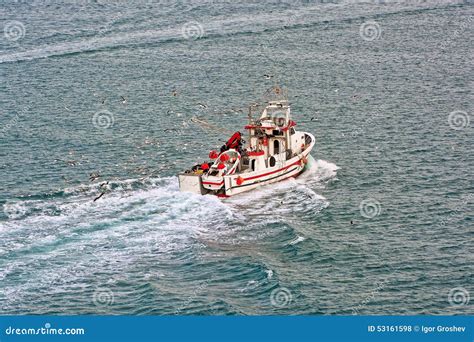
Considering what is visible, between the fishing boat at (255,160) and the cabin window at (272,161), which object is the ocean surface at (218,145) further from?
the cabin window at (272,161)

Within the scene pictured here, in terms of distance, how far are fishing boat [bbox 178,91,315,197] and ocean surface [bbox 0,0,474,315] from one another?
1.54m

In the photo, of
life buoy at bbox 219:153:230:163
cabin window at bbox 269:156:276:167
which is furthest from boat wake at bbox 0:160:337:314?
life buoy at bbox 219:153:230:163

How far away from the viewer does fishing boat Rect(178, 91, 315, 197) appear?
92.2 metres

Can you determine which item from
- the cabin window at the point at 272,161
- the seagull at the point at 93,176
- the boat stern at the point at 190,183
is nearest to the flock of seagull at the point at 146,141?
the seagull at the point at 93,176

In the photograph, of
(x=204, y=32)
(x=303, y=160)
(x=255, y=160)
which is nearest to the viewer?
(x=255, y=160)

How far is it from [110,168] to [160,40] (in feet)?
195

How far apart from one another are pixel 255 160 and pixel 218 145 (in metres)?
14.5

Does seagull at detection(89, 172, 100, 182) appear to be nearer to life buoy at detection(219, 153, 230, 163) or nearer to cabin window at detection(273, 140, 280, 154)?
life buoy at detection(219, 153, 230, 163)

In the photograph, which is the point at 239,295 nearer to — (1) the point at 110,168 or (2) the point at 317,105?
(1) the point at 110,168

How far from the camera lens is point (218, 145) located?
4331 inches

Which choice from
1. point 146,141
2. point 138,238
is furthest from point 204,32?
point 138,238

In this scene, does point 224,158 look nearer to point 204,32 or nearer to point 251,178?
point 251,178

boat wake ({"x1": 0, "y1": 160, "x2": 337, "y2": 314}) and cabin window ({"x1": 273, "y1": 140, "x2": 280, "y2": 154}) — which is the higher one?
cabin window ({"x1": 273, "y1": 140, "x2": 280, "y2": 154})

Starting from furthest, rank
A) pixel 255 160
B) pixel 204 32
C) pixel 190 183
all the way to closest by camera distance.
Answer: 1. pixel 204 32
2. pixel 255 160
3. pixel 190 183
